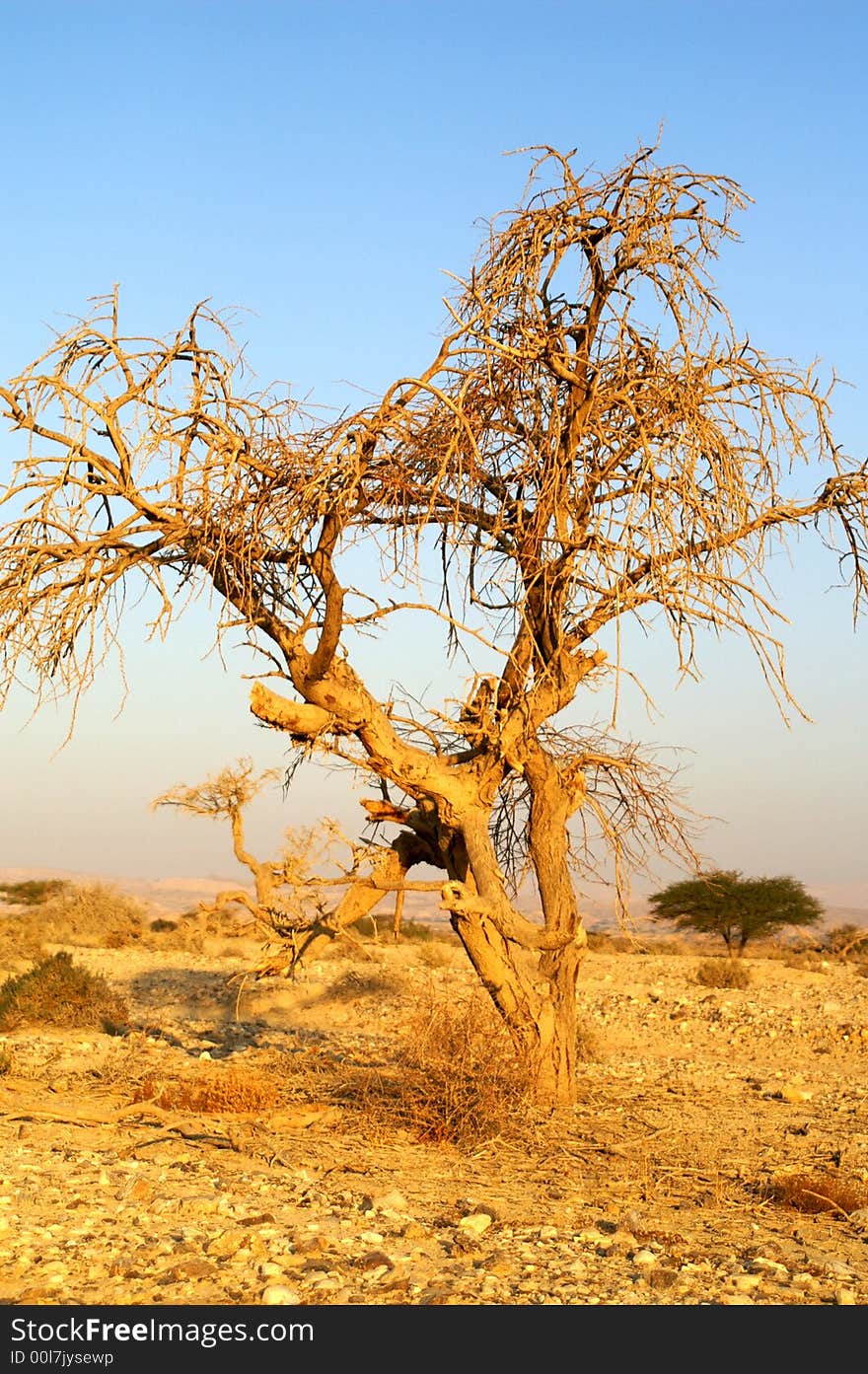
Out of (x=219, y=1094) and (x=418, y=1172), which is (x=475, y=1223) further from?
(x=219, y=1094)

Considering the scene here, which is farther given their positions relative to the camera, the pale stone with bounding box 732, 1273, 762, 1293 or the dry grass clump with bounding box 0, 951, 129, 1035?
the dry grass clump with bounding box 0, 951, 129, 1035

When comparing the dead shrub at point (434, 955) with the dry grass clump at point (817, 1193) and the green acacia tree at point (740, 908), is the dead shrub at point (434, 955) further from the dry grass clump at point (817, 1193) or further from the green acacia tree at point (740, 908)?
the dry grass clump at point (817, 1193)

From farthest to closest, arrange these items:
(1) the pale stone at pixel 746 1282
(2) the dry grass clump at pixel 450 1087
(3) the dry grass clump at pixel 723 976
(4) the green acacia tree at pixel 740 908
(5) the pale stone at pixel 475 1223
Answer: (4) the green acacia tree at pixel 740 908 → (3) the dry grass clump at pixel 723 976 → (2) the dry grass clump at pixel 450 1087 → (5) the pale stone at pixel 475 1223 → (1) the pale stone at pixel 746 1282

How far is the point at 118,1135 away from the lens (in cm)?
814

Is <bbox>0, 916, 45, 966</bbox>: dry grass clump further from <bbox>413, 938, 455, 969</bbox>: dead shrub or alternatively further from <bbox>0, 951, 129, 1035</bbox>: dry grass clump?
<bbox>413, 938, 455, 969</bbox>: dead shrub

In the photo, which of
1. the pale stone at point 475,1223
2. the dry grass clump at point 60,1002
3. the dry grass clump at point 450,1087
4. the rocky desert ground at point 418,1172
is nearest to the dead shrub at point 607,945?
the rocky desert ground at point 418,1172

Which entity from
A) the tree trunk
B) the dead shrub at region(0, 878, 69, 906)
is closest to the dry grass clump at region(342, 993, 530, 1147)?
the tree trunk

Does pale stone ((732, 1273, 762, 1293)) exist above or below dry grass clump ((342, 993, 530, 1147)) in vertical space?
below

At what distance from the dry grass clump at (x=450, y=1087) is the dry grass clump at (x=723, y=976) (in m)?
10.9

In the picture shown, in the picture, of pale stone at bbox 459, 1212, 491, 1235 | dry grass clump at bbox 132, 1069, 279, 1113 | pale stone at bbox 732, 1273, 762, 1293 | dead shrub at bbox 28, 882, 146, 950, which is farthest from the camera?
dead shrub at bbox 28, 882, 146, 950

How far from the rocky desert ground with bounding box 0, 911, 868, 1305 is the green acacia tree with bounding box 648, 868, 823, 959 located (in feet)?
51.5

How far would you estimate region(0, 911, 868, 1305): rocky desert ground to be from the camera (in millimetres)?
5016

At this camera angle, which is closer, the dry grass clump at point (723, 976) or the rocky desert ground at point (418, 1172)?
the rocky desert ground at point (418, 1172)

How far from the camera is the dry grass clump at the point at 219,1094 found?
347 inches
